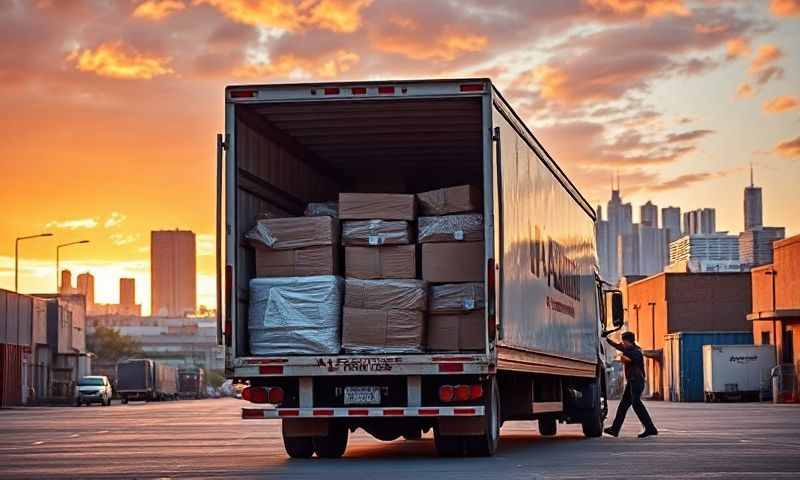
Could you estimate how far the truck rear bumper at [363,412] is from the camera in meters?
17.5

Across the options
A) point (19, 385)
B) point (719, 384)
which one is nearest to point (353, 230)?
point (719, 384)

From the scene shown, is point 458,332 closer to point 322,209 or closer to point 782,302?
point 322,209

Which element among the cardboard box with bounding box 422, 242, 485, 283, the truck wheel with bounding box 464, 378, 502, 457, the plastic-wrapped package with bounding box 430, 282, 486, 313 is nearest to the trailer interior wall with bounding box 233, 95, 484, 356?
the cardboard box with bounding box 422, 242, 485, 283

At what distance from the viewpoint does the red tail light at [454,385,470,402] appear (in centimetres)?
1742

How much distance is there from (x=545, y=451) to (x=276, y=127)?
5602mm

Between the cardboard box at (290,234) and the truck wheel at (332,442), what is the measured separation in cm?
248

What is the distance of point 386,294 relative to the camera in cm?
1784

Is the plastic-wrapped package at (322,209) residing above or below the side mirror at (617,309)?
above

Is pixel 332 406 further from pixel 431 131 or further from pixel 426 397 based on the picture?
pixel 431 131

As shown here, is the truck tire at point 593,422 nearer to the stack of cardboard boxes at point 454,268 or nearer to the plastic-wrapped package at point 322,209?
the plastic-wrapped package at point 322,209

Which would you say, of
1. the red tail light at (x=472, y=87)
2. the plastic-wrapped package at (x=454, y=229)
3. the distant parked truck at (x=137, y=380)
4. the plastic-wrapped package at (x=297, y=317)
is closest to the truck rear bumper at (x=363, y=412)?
the plastic-wrapped package at (x=297, y=317)

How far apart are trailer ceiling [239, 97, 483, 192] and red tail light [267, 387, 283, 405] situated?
10.3 ft

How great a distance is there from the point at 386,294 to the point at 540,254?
3496 millimetres

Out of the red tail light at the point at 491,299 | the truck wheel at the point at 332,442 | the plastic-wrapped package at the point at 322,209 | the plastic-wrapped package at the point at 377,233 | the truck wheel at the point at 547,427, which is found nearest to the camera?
the red tail light at the point at 491,299
